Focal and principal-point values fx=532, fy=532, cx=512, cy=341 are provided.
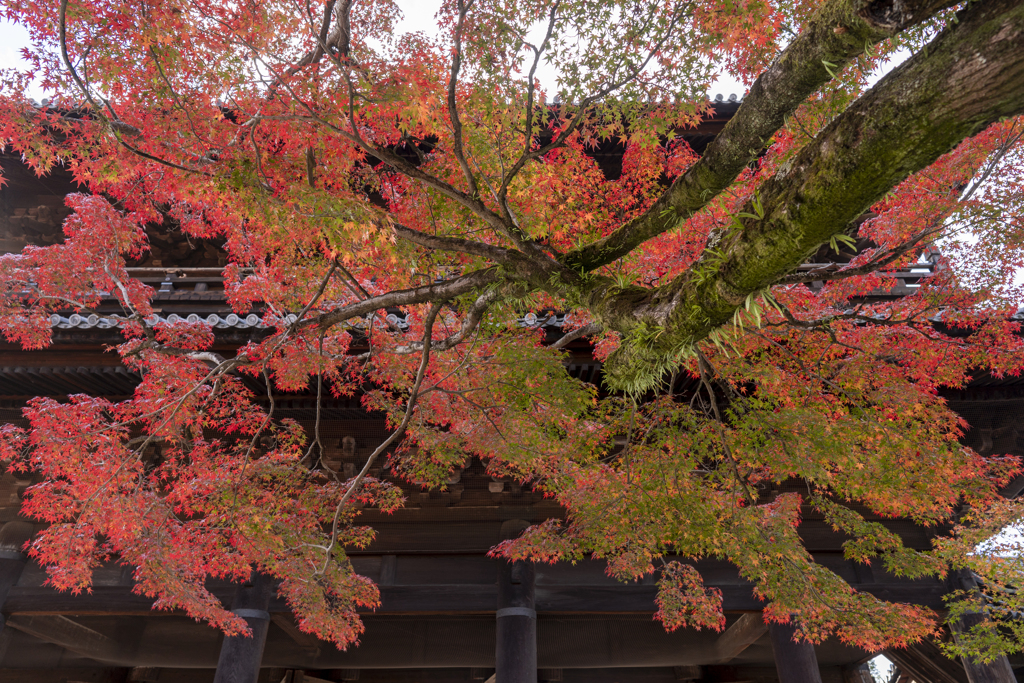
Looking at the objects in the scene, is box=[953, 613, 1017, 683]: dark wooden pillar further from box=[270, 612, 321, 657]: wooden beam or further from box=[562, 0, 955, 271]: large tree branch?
box=[270, 612, 321, 657]: wooden beam

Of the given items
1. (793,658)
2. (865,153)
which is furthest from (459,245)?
(793,658)

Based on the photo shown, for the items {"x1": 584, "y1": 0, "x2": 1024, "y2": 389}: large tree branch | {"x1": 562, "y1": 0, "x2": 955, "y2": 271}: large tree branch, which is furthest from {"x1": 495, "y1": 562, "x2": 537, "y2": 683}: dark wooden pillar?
{"x1": 584, "y1": 0, "x2": 1024, "y2": 389}: large tree branch

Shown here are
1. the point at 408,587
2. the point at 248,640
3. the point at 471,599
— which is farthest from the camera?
the point at 408,587

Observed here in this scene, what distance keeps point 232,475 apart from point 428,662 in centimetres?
590

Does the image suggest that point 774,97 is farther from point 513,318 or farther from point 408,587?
point 408,587

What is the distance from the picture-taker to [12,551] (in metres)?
7.07

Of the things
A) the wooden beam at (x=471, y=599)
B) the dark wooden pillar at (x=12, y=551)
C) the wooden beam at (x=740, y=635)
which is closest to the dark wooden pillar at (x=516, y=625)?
the wooden beam at (x=471, y=599)

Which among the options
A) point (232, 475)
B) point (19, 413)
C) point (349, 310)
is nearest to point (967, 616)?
point (349, 310)

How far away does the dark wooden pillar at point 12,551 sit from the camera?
7008 millimetres

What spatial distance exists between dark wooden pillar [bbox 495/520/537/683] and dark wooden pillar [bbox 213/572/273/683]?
2933mm

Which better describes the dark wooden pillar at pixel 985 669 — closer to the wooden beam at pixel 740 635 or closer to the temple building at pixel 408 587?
the temple building at pixel 408 587

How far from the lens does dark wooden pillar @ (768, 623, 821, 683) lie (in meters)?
6.45

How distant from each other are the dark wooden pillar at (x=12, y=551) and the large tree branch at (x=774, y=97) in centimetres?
838

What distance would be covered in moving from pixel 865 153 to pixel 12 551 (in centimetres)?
1005
